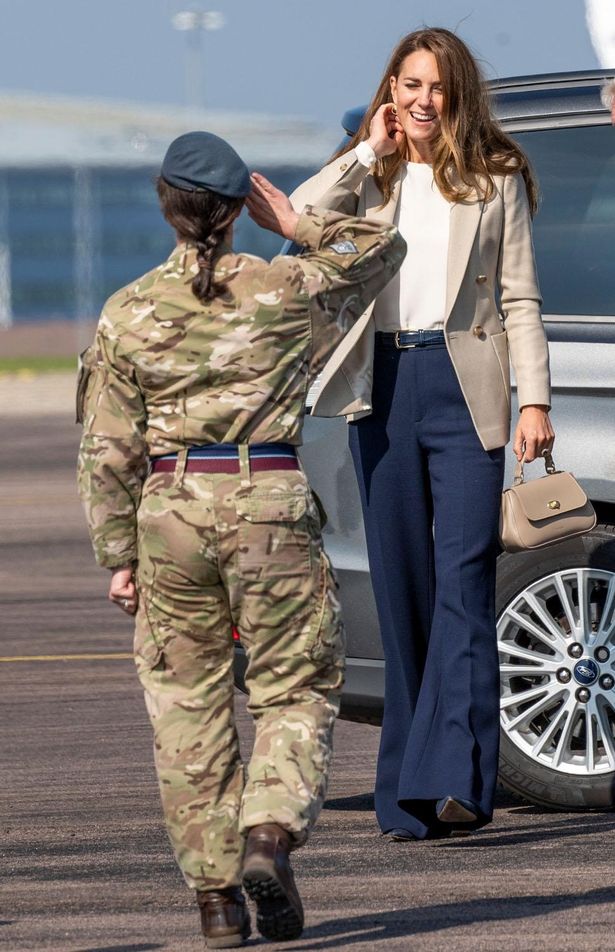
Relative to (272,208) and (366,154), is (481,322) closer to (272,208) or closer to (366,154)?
(366,154)

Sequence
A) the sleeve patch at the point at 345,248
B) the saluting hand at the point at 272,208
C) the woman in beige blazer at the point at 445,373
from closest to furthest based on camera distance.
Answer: the sleeve patch at the point at 345,248, the saluting hand at the point at 272,208, the woman in beige blazer at the point at 445,373

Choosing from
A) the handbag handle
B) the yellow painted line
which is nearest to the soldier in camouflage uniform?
the handbag handle

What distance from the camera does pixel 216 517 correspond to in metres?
4.43

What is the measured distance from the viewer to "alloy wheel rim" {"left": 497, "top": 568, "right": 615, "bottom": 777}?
6012mm

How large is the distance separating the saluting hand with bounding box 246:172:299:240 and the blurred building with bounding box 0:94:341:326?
13938 cm

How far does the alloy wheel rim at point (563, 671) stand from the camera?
601cm

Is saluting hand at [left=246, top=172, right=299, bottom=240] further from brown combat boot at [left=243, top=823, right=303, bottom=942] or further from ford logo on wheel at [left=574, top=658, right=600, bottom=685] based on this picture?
ford logo on wheel at [left=574, top=658, right=600, bottom=685]

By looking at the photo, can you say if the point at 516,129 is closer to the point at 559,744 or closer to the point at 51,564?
the point at 559,744

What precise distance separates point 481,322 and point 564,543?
815 mm

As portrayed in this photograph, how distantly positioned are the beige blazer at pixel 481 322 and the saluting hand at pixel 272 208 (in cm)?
66

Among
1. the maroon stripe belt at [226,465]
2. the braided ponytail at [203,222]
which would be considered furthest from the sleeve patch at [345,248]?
the maroon stripe belt at [226,465]

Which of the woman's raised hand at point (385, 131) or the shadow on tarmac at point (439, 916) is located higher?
the woman's raised hand at point (385, 131)

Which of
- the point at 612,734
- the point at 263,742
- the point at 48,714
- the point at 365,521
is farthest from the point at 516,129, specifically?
the point at 48,714

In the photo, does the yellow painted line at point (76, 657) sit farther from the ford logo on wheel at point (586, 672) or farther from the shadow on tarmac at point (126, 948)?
the shadow on tarmac at point (126, 948)
